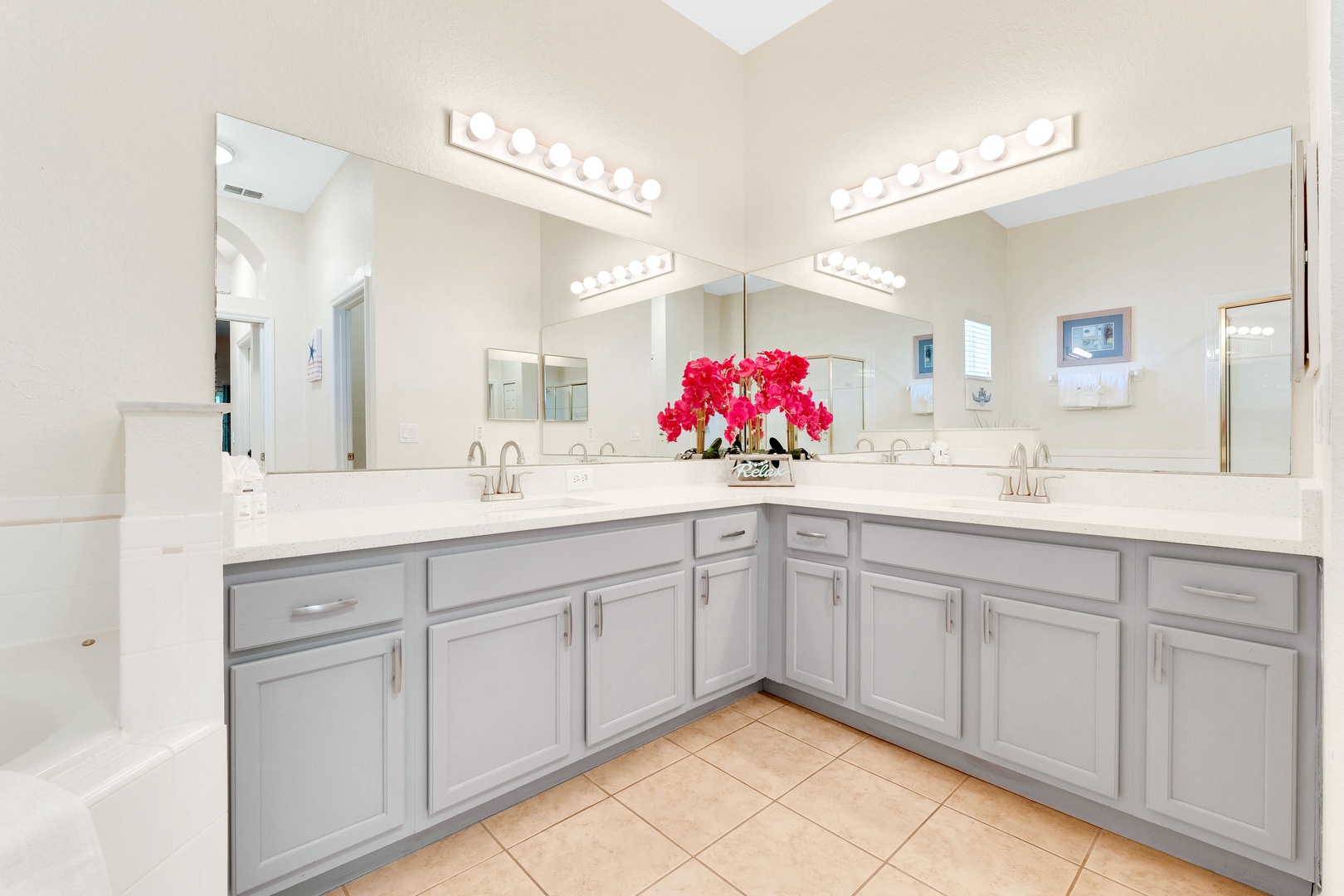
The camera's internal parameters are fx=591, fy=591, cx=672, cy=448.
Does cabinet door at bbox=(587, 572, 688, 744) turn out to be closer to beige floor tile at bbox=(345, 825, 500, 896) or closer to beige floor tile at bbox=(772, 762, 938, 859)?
beige floor tile at bbox=(345, 825, 500, 896)

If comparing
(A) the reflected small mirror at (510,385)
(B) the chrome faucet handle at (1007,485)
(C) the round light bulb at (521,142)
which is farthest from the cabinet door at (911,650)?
(C) the round light bulb at (521,142)

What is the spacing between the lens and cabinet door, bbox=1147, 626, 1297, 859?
1.32 meters

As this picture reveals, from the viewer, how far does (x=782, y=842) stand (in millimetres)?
1582

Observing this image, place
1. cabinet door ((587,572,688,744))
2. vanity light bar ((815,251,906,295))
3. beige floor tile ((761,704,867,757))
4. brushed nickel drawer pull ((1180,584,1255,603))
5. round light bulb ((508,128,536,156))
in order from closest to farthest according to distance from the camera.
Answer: brushed nickel drawer pull ((1180,584,1255,603)) → cabinet door ((587,572,688,744)) → beige floor tile ((761,704,867,757)) → round light bulb ((508,128,536,156)) → vanity light bar ((815,251,906,295))

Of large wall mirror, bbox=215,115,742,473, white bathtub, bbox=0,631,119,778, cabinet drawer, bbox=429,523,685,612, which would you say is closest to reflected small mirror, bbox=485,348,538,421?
large wall mirror, bbox=215,115,742,473

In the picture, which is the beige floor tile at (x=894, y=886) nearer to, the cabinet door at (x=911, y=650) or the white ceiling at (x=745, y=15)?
the cabinet door at (x=911, y=650)

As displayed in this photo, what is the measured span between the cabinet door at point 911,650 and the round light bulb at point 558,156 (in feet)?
6.44

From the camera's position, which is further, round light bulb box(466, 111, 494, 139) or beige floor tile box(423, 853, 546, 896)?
round light bulb box(466, 111, 494, 139)

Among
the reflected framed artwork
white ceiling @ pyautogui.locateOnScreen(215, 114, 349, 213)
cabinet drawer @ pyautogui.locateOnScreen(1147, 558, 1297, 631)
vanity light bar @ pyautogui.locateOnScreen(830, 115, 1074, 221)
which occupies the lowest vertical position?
cabinet drawer @ pyautogui.locateOnScreen(1147, 558, 1297, 631)

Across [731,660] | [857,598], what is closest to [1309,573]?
[857,598]

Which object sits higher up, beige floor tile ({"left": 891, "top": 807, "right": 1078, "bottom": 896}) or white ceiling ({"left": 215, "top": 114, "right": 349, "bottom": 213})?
white ceiling ({"left": 215, "top": 114, "right": 349, "bottom": 213})

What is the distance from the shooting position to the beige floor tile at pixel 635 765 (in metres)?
1.86

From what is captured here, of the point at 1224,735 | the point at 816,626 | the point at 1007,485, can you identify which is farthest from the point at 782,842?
the point at 1007,485

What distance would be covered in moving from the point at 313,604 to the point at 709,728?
1.47 metres
